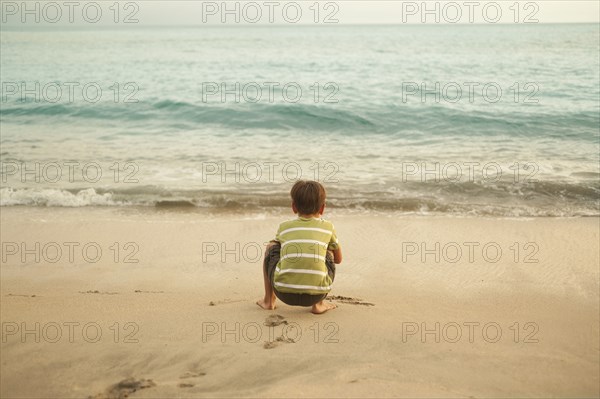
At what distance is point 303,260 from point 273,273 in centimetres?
30

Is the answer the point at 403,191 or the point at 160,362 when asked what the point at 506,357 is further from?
the point at 403,191

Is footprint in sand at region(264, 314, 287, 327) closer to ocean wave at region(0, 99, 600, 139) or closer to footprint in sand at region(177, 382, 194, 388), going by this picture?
footprint in sand at region(177, 382, 194, 388)

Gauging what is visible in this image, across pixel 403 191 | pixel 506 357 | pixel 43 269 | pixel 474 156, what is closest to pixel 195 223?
pixel 43 269


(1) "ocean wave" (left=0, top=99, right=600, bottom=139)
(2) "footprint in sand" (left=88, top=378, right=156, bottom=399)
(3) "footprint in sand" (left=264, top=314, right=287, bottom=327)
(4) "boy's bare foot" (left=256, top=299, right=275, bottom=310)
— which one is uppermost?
(1) "ocean wave" (left=0, top=99, right=600, bottom=139)

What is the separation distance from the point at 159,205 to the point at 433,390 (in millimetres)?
5306

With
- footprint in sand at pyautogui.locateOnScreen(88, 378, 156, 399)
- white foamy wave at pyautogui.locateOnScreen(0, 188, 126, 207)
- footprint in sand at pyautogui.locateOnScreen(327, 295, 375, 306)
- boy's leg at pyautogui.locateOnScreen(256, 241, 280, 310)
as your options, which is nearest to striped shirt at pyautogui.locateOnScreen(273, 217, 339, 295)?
boy's leg at pyautogui.locateOnScreen(256, 241, 280, 310)

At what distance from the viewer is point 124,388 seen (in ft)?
9.34

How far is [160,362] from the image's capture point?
3.13 m

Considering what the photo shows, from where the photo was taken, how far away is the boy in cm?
361

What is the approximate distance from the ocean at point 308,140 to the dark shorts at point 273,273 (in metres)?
3.27

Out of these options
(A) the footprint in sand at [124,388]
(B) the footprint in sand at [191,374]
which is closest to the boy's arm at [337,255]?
(B) the footprint in sand at [191,374]

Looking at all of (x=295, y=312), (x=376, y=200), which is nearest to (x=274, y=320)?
(x=295, y=312)

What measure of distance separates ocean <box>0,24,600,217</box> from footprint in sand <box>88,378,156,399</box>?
14.0 ft

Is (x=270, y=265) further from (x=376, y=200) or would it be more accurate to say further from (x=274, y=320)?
(x=376, y=200)
